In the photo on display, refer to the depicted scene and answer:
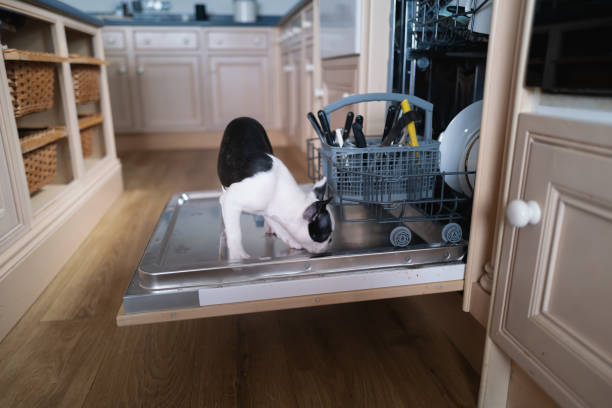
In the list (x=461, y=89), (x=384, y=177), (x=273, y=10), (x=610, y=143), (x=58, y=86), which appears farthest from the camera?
(x=273, y=10)

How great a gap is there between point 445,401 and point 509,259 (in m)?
0.38

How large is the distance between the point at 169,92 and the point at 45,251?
2447 mm

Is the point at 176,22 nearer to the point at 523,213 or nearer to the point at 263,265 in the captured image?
the point at 263,265

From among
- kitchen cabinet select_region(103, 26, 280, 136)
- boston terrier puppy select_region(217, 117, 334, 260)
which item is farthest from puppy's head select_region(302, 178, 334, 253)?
kitchen cabinet select_region(103, 26, 280, 136)

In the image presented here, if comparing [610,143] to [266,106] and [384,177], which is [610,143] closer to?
[384,177]

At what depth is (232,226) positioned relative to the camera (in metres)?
0.80

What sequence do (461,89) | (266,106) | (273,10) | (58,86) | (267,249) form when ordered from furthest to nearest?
1. (273,10)
2. (266,106)
3. (58,86)
4. (461,89)
5. (267,249)

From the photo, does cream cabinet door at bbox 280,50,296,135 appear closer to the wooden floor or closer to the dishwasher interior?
the dishwasher interior

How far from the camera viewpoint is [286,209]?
814 millimetres

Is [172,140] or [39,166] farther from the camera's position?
[172,140]

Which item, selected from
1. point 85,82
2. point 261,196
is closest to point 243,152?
point 261,196

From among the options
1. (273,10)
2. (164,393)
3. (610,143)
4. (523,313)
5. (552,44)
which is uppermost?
(273,10)

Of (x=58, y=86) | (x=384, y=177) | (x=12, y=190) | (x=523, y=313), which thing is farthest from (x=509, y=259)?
(x=58, y=86)

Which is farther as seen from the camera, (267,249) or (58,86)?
(58,86)
